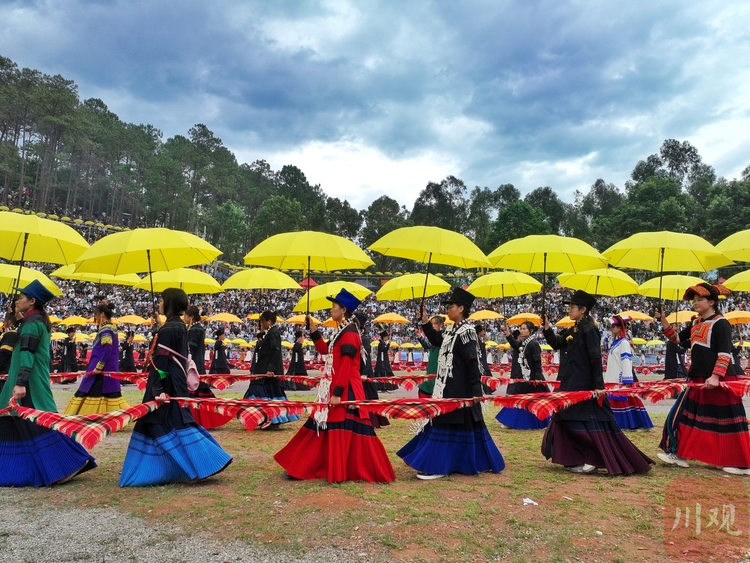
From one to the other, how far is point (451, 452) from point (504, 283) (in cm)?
793

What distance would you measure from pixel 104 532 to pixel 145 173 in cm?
6589

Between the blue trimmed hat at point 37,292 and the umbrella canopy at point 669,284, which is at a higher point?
the umbrella canopy at point 669,284

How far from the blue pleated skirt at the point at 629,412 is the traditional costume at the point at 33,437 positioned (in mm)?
7951

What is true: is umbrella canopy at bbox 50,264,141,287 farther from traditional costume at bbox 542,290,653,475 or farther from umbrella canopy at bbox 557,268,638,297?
umbrella canopy at bbox 557,268,638,297

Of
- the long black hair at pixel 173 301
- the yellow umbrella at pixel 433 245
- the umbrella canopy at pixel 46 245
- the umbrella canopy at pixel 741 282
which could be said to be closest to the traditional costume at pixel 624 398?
the umbrella canopy at pixel 741 282

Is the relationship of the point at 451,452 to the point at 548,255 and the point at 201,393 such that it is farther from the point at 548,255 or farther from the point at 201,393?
the point at 201,393

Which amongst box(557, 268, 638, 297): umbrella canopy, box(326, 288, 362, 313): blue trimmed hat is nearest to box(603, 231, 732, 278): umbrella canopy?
box(557, 268, 638, 297): umbrella canopy

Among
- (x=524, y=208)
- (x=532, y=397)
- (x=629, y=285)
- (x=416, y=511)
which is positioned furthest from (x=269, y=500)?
(x=524, y=208)

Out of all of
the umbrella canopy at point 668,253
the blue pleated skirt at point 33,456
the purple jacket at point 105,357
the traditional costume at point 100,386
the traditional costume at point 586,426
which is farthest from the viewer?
the traditional costume at point 100,386

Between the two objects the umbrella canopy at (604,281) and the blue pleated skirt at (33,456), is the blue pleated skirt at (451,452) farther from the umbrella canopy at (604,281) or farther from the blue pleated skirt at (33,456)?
the umbrella canopy at (604,281)

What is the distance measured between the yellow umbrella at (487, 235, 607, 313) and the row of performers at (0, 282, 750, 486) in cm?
A: 162

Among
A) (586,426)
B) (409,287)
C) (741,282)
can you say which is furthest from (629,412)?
(409,287)

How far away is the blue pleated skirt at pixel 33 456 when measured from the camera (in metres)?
5.41

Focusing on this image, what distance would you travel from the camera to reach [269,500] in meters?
4.94
